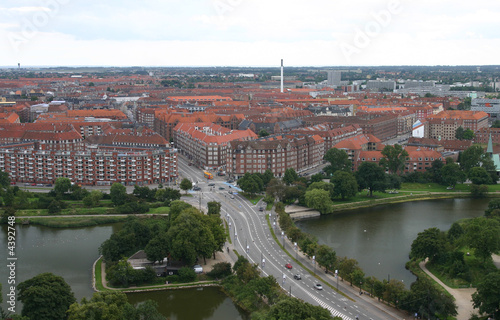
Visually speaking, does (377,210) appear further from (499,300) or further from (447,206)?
(499,300)

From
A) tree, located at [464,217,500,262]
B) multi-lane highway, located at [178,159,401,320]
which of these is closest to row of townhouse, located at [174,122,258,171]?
multi-lane highway, located at [178,159,401,320]

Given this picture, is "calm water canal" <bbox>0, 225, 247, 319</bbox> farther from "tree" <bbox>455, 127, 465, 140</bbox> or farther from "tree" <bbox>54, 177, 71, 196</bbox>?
"tree" <bbox>455, 127, 465, 140</bbox>

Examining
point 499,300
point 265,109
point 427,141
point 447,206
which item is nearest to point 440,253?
point 499,300

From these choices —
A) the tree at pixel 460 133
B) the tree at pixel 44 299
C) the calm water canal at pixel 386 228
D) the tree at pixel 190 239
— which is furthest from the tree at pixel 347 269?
the tree at pixel 460 133

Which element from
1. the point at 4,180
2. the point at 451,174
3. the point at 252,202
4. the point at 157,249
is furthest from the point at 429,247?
the point at 4,180

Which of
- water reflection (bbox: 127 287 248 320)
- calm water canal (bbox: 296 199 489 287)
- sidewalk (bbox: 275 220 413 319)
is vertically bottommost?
water reflection (bbox: 127 287 248 320)

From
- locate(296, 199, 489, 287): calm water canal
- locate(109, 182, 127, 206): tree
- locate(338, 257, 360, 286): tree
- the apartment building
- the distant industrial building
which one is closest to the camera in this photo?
locate(338, 257, 360, 286): tree
